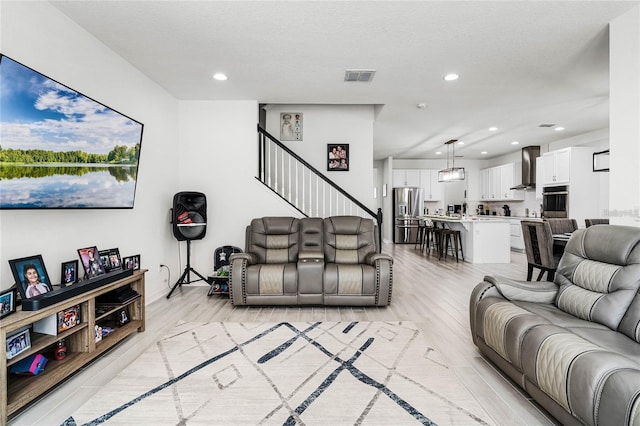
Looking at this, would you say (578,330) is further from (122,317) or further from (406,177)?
(406,177)

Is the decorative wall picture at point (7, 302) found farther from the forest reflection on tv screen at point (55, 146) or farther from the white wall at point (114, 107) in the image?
the forest reflection on tv screen at point (55, 146)

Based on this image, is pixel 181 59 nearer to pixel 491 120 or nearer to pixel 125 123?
pixel 125 123

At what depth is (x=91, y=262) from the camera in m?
2.51

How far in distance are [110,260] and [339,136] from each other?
397 cm

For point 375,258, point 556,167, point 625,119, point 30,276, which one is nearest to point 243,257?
point 375,258

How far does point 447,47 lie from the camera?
2992 mm

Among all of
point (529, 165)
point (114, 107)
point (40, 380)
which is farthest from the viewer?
point (529, 165)

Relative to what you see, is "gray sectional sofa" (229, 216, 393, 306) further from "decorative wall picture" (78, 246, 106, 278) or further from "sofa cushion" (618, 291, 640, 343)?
"sofa cushion" (618, 291, 640, 343)

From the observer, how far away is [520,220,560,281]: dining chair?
158 inches

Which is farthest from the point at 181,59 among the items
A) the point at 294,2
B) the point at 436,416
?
the point at 436,416

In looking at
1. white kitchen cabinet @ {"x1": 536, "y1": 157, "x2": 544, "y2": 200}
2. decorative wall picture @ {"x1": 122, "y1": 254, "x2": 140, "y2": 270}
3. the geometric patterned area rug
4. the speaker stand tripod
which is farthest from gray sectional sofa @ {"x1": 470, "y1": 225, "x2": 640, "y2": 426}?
white kitchen cabinet @ {"x1": 536, "y1": 157, "x2": 544, "y2": 200}

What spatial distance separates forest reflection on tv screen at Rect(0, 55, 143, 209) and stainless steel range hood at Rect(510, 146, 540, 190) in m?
Result: 9.01

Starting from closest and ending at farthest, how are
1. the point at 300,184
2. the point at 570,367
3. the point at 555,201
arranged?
the point at 570,367 < the point at 300,184 < the point at 555,201

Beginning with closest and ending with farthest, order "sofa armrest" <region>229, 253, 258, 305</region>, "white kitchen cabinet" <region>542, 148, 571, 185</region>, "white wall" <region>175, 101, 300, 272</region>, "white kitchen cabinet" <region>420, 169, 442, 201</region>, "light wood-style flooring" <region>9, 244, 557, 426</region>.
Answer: "light wood-style flooring" <region>9, 244, 557, 426</region> < "sofa armrest" <region>229, 253, 258, 305</region> < "white wall" <region>175, 101, 300, 272</region> < "white kitchen cabinet" <region>542, 148, 571, 185</region> < "white kitchen cabinet" <region>420, 169, 442, 201</region>
